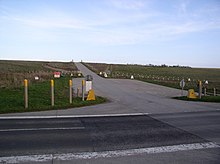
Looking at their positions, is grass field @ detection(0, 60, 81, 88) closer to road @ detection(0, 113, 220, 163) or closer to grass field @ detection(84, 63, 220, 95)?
grass field @ detection(84, 63, 220, 95)

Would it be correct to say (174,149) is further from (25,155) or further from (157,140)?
(25,155)

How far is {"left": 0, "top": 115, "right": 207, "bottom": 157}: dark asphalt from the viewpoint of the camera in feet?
21.3

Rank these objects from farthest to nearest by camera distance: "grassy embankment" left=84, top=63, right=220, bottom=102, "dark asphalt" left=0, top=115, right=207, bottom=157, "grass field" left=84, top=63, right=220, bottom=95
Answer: "grass field" left=84, top=63, right=220, bottom=95 < "grassy embankment" left=84, top=63, right=220, bottom=102 < "dark asphalt" left=0, top=115, right=207, bottom=157

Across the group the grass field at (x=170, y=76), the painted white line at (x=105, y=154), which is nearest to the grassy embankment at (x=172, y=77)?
the grass field at (x=170, y=76)

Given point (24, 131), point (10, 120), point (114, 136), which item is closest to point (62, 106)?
point (10, 120)

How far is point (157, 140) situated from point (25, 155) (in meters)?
3.60

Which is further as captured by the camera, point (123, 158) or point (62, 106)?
point (62, 106)

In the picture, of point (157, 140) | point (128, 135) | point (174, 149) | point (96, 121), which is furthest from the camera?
point (96, 121)

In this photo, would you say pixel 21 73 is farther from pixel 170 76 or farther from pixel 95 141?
pixel 170 76

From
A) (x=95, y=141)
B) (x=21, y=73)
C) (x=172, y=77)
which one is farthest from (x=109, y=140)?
(x=172, y=77)

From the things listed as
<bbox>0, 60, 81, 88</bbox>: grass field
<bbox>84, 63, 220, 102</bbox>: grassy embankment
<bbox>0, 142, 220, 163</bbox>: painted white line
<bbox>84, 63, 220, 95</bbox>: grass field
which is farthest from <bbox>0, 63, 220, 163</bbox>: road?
<bbox>84, 63, 220, 95</bbox>: grass field

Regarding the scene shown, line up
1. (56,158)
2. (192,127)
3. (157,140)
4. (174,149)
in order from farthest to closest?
(192,127), (157,140), (174,149), (56,158)

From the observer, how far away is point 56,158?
5.70 m

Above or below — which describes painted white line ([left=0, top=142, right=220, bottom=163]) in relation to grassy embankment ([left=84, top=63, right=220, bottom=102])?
below
